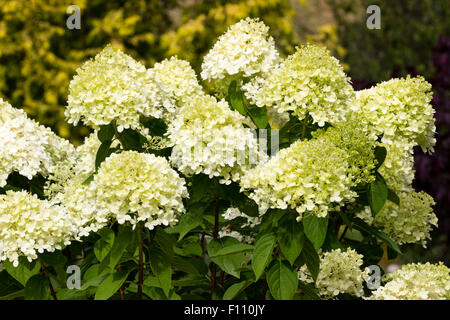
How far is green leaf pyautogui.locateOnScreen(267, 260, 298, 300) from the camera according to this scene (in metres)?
2.23

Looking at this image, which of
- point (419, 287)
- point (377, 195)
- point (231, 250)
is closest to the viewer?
point (419, 287)

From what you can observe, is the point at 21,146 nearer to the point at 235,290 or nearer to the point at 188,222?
the point at 188,222

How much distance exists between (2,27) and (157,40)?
1.69 meters

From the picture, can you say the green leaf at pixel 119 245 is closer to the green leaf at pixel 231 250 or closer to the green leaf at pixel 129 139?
the green leaf at pixel 231 250

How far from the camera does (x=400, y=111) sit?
2.61m

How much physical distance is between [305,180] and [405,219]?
101cm

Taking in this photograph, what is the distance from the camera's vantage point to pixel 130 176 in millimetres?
2215

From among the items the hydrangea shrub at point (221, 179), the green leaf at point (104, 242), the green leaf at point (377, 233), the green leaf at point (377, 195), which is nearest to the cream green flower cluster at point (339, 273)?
the hydrangea shrub at point (221, 179)

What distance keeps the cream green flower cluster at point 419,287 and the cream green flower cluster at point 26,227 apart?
1135mm

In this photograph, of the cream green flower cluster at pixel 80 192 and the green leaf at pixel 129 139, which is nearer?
the cream green flower cluster at pixel 80 192

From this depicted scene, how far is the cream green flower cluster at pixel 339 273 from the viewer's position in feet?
8.42

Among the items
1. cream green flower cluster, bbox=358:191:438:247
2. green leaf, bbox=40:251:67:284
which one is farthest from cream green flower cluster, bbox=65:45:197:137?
cream green flower cluster, bbox=358:191:438:247

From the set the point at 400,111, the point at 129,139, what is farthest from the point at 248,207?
the point at 400,111
